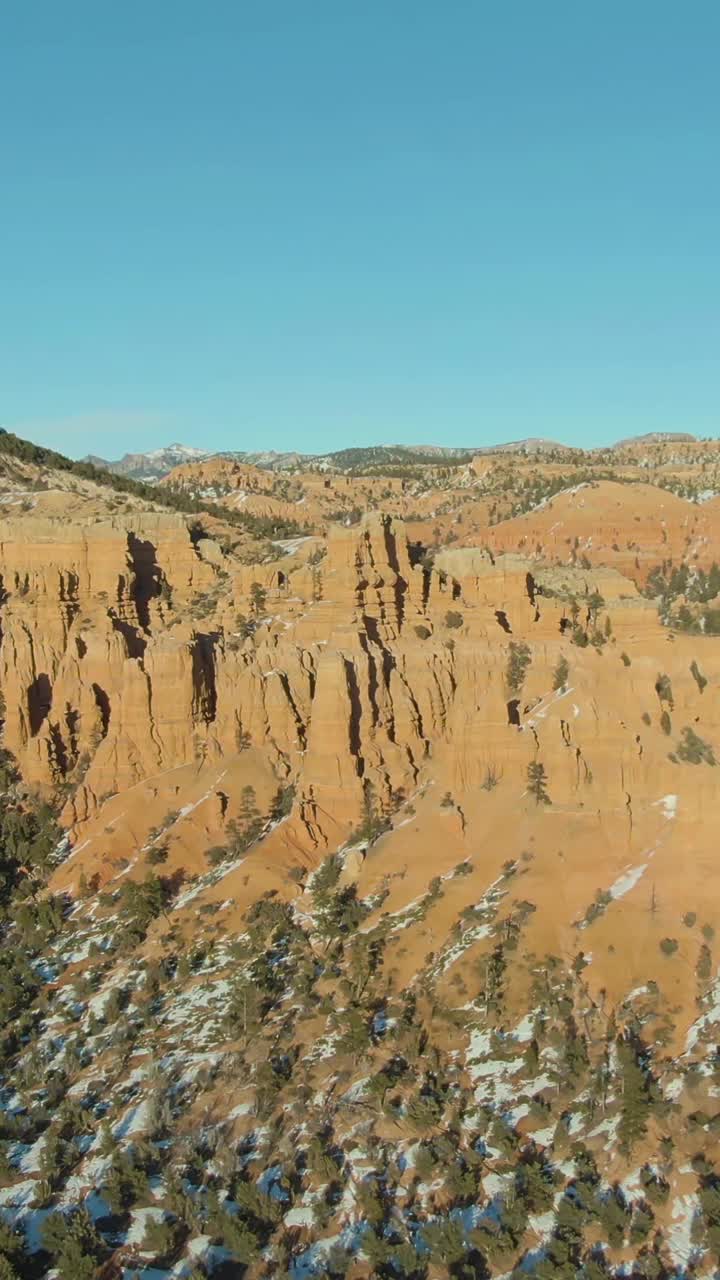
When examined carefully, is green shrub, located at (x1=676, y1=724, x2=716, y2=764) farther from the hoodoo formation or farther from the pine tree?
the pine tree

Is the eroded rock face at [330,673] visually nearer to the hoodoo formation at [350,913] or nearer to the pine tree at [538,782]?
the hoodoo formation at [350,913]

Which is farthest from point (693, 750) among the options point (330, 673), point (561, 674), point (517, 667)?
point (330, 673)

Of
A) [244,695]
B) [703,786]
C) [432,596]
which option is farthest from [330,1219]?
[432,596]

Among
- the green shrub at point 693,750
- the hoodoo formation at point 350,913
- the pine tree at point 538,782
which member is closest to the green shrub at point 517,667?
the hoodoo formation at point 350,913

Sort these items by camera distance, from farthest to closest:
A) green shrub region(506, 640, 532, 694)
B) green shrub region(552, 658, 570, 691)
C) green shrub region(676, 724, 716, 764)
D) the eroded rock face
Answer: green shrub region(506, 640, 532, 694) → green shrub region(552, 658, 570, 691) → the eroded rock face → green shrub region(676, 724, 716, 764)

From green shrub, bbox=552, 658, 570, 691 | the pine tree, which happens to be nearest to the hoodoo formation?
the pine tree

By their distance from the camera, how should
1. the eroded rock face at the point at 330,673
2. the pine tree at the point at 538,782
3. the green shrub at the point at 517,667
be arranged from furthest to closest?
the green shrub at the point at 517,667 < the eroded rock face at the point at 330,673 < the pine tree at the point at 538,782

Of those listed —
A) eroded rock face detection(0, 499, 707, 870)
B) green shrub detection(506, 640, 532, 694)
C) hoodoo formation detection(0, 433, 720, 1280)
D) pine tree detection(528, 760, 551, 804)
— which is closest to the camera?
hoodoo formation detection(0, 433, 720, 1280)

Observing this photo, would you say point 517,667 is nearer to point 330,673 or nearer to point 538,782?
point 538,782

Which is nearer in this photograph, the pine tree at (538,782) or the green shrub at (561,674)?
the pine tree at (538,782)
